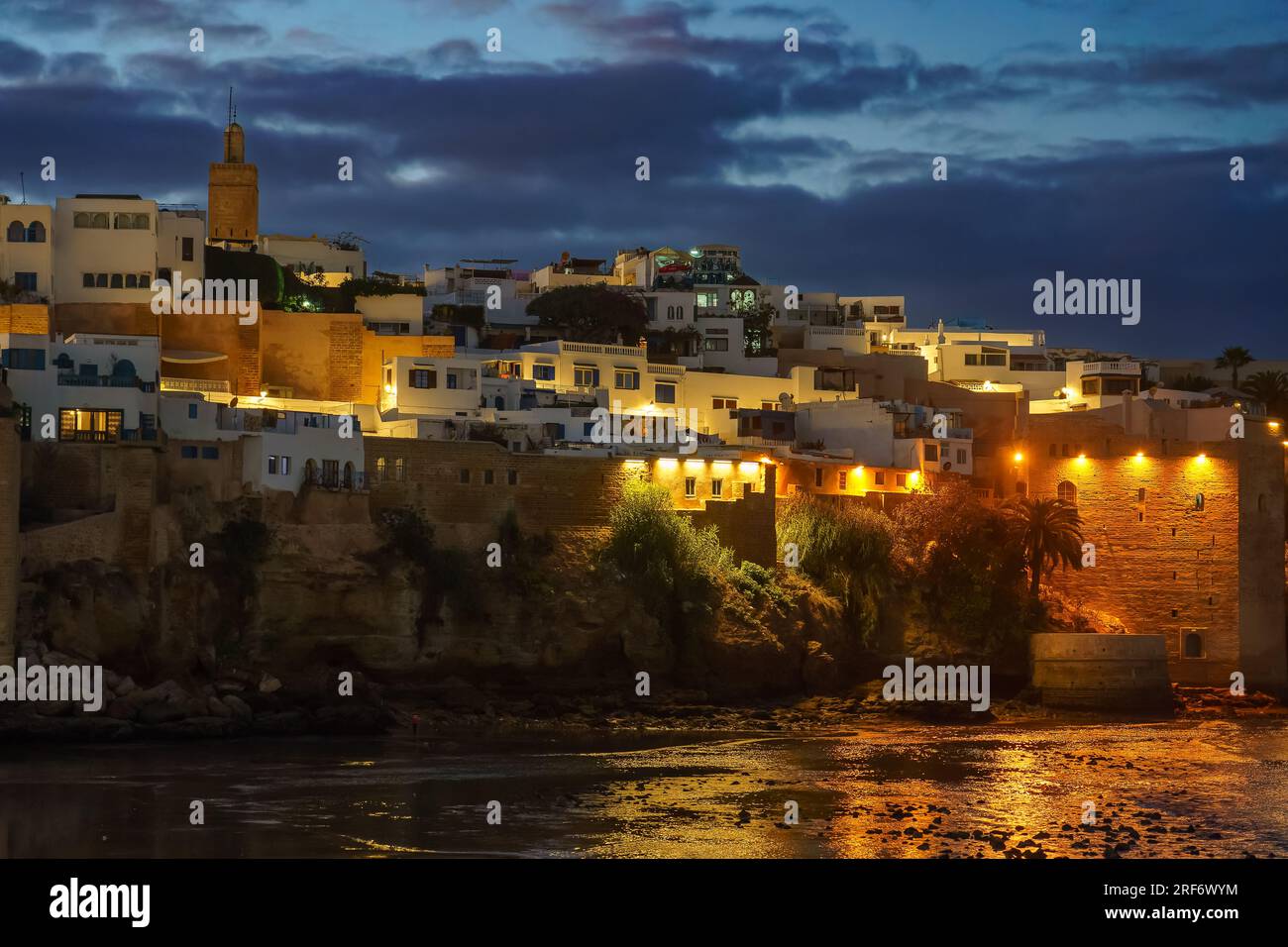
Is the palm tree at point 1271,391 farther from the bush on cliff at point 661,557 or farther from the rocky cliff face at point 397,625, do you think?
the bush on cliff at point 661,557

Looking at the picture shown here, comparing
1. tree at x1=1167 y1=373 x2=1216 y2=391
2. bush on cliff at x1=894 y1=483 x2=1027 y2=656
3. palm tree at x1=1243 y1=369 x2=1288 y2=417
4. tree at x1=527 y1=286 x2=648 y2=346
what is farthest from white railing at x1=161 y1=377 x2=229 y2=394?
tree at x1=1167 y1=373 x2=1216 y2=391

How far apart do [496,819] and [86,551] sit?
1445 cm

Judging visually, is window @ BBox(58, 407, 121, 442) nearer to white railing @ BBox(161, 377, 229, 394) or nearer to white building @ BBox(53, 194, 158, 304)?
white railing @ BBox(161, 377, 229, 394)

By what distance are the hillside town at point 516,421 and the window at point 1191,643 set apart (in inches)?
3.8

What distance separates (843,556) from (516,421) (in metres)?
9.06

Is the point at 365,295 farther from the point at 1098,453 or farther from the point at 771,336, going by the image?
the point at 1098,453

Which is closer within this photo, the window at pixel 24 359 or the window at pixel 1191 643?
the window at pixel 24 359

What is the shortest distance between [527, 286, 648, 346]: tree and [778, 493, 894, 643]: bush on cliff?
13894mm

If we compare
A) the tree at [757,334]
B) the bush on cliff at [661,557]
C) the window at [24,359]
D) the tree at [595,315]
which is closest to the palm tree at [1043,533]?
the bush on cliff at [661,557]

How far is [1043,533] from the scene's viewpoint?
58188mm

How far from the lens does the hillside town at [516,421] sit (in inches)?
1922

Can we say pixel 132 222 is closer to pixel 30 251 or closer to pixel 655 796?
pixel 30 251

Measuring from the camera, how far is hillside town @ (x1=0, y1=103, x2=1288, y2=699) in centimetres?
4881
